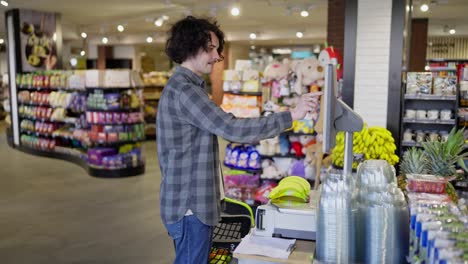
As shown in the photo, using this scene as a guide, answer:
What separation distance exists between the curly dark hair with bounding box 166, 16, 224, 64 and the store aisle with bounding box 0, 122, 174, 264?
2765 mm

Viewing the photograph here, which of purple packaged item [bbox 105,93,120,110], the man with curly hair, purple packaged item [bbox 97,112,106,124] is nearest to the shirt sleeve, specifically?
the man with curly hair

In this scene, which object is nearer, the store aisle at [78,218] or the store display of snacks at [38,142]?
the store aisle at [78,218]

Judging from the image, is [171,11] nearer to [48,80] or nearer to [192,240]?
[48,80]

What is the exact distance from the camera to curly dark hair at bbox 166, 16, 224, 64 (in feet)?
7.30

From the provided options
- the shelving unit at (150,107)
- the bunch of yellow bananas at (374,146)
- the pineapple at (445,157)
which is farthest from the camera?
the shelving unit at (150,107)

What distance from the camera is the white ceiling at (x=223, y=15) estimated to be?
417 inches

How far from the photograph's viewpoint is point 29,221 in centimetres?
581

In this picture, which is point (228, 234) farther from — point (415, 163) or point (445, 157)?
point (445, 157)

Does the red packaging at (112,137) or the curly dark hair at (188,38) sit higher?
the curly dark hair at (188,38)

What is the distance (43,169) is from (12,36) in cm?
383

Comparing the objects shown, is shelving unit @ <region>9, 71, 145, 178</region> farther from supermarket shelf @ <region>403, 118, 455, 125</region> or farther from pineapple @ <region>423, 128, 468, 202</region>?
pineapple @ <region>423, 128, 468, 202</region>

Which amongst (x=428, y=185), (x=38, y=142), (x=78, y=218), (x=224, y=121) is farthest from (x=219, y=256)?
(x=38, y=142)

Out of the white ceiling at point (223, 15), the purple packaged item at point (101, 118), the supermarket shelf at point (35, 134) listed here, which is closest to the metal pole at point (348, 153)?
the purple packaged item at point (101, 118)

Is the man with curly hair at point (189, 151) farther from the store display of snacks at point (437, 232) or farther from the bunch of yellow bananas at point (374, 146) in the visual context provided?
the bunch of yellow bananas at point (374, 146)
